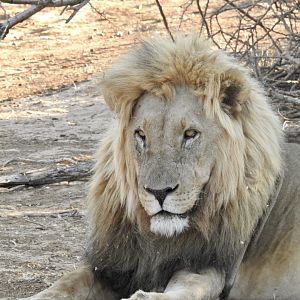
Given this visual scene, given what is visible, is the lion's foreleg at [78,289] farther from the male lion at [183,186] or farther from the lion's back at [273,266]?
the lion's back at [273,266]

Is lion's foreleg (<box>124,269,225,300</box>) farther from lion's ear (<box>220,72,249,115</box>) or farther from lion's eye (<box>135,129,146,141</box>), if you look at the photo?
lion's ear (<box>220,72,249,115</box>)

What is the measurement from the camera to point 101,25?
46.3 feet

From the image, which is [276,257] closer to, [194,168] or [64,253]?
[194,168]

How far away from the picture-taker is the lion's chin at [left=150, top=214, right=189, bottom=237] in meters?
4.02

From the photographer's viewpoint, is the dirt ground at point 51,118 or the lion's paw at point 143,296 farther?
the dirt ground at point 51,118

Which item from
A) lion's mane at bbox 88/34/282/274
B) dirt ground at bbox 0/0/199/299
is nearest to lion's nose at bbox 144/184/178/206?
lion's mane at bbox 88/34/282/274

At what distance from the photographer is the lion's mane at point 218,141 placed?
4176 mm

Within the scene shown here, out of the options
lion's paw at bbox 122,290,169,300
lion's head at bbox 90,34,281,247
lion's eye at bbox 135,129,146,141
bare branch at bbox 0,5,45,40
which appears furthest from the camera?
bare branch at bbox 0,5,45,40

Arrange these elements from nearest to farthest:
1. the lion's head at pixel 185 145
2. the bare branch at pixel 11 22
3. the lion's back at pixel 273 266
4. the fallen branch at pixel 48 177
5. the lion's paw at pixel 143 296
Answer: the lion's paw at pixel 143 296, the lion's head at pixel 185 145, the lion's back at pixel 273 266, the bare branch at pixel 11 22, the fallen branch at pixel 48 177

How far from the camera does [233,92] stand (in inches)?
167

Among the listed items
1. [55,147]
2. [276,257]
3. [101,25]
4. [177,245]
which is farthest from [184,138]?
[101,25]

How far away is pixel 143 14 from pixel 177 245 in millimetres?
10448

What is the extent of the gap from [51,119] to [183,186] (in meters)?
6.13

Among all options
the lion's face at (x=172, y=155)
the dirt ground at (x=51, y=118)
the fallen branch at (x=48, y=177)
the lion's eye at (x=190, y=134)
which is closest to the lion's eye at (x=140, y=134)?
the lion's face at (x=172, y=155)
